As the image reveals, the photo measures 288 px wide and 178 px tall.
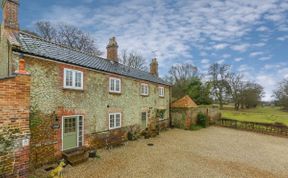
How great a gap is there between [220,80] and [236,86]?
5746 millimetres

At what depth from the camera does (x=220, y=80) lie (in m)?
45.3

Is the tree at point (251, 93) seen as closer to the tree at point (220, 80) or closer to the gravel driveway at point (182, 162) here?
the tree at point (220, 80)

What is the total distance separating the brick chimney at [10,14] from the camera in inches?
345

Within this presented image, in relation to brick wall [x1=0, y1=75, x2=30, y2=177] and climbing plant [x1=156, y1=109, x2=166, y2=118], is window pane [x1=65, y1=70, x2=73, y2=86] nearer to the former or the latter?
brick wall [x1=0, y1=75, x2=30, y2=177]

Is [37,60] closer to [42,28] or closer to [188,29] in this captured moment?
[188,29]

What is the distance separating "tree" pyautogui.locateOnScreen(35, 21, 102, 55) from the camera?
87.9 ft

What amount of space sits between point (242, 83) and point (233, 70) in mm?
4844

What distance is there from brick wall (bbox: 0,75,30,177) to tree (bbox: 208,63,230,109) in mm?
45639

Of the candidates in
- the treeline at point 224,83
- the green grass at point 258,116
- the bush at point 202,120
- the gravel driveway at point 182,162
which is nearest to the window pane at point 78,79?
the gravel driveway at point 182,162

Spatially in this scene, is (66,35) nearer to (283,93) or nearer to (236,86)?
(236,86)

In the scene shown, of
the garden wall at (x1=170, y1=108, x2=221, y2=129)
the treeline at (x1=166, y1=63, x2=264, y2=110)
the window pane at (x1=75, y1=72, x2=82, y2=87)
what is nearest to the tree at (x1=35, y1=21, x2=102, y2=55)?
the window pane at (x1=75, y1=72, x2=82, y2=87)

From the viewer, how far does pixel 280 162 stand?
10.9 m

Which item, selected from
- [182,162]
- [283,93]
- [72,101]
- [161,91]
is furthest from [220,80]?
[72,101]

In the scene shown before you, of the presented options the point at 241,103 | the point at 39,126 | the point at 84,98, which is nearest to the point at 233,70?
the point at 241,103
